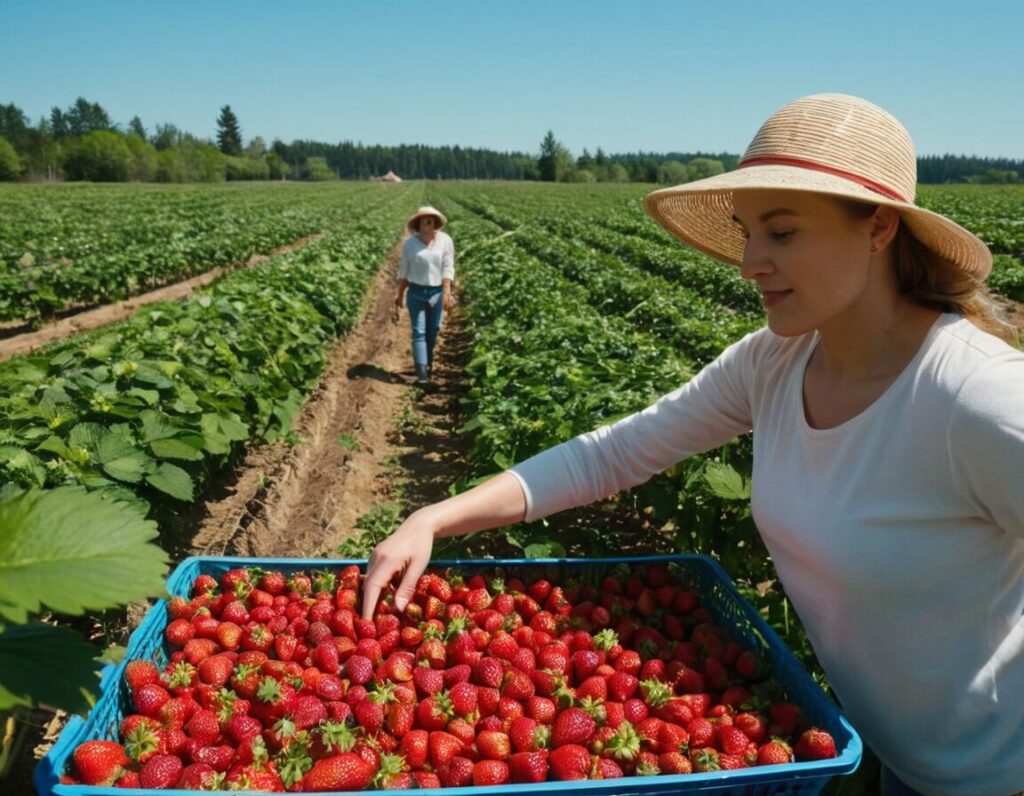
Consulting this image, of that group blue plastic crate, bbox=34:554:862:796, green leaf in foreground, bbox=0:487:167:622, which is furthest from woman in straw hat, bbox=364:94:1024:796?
green leaf in foreground, bbox=0:487:167:622

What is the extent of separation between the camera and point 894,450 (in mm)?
1426

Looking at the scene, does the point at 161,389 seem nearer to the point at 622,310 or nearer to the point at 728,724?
the point at 728,724

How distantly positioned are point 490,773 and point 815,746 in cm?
64

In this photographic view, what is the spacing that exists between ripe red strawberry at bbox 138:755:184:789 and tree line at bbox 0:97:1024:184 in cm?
7379

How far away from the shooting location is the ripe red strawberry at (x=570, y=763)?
4.64 feet

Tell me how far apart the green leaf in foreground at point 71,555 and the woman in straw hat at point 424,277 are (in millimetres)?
7011

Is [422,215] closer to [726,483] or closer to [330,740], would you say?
[726,483]

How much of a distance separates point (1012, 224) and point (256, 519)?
23.8 meters

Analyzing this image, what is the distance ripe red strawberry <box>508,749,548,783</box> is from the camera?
1431 millimetres

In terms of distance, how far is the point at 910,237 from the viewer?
154 centimetres

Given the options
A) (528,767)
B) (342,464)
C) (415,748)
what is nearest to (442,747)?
(415,748)

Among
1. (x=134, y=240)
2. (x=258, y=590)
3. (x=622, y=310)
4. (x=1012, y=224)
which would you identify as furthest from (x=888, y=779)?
(x=1012, y=224)

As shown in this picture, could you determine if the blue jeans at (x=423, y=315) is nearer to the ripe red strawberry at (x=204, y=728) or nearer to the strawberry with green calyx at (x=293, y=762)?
the ripe red strawberry at (x=204, y=728)

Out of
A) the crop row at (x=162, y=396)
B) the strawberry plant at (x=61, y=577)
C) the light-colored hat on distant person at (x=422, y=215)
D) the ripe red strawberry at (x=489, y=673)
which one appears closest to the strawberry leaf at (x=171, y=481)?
the crop row at (x=162, y=396)
